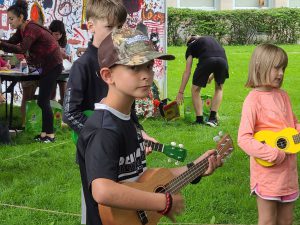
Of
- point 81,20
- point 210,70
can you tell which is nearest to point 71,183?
point 210,70

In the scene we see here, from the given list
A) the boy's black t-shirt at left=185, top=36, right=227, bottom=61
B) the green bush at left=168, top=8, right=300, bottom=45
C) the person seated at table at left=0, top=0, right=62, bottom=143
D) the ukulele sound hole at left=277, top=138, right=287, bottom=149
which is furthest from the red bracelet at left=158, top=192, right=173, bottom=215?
the green bush at left=168, top=8, right=300, bottom=45

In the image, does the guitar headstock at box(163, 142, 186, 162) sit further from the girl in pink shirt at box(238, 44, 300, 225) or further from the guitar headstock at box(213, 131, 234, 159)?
the guitar headstock at box(213, 131, 234, 159)

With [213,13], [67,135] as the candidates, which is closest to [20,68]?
[67,135]

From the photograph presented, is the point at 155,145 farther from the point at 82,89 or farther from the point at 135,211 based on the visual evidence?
the point at 135,211

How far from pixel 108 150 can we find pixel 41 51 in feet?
19.5

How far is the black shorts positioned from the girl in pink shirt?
220 inches

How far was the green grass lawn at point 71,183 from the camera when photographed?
535 cm

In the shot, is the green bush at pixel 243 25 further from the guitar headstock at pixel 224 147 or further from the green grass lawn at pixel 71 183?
the guitar headstock at pixel 224 147

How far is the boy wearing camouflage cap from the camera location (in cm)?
247

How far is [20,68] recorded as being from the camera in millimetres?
9102

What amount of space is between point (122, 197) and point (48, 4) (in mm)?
8359

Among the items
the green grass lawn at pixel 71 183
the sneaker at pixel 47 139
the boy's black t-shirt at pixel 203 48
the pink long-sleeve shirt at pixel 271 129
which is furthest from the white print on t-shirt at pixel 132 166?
the boy's black t-shirt at pixel 203 48

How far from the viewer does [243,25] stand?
95.9 feet

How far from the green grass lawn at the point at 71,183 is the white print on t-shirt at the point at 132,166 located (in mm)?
2435
